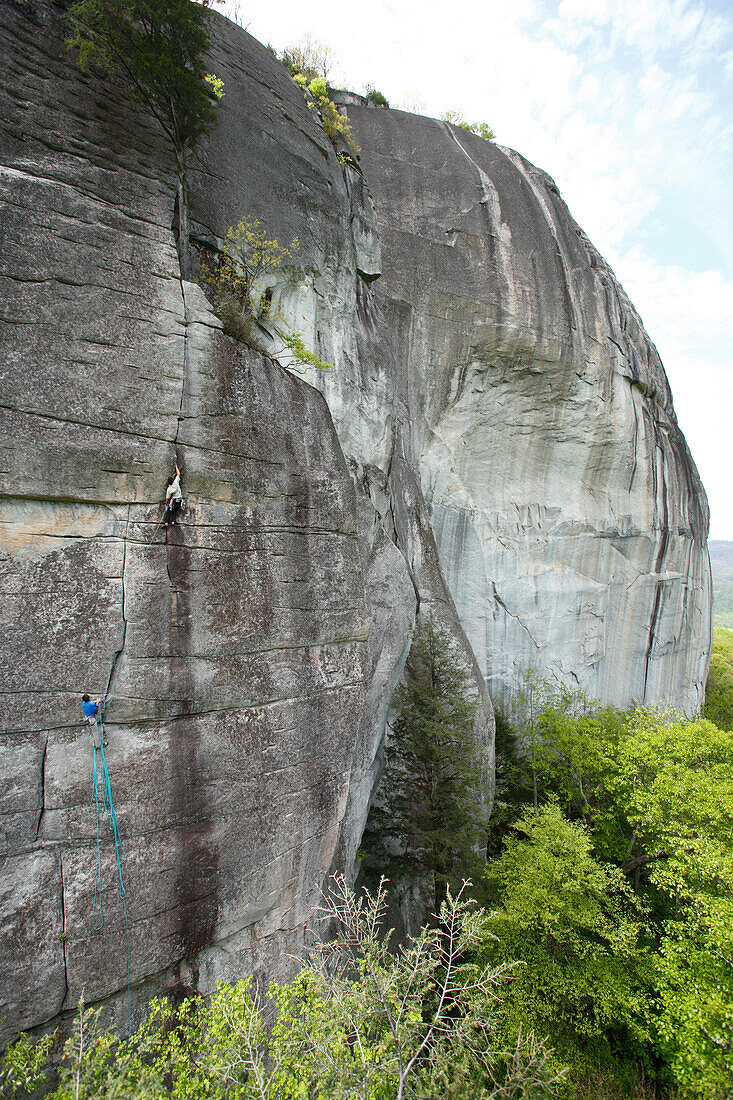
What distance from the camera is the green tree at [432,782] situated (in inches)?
421

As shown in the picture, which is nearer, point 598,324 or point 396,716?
point 396,716

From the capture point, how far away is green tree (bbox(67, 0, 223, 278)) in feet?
21.8

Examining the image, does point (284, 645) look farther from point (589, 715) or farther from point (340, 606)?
point (589, 715)

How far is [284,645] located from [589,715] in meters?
14.0

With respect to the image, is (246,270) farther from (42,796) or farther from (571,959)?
(571,959)

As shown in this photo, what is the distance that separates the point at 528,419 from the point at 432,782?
12418mm

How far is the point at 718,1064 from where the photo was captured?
6918mm

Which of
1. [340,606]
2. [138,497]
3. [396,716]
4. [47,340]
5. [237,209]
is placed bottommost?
[396,716]

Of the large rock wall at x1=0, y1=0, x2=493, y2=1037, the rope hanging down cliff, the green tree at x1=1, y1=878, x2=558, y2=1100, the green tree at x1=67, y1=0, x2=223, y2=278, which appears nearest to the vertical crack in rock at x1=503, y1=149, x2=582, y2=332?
the large rock wall at x1=0, y1=0, x2=493, y2=1037

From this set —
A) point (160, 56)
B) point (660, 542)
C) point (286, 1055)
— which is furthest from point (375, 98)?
point (286, 1055)

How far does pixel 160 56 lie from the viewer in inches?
277

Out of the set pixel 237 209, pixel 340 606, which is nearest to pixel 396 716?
pixel 340 606

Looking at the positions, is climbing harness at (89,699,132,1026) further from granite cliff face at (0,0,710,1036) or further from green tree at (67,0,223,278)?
green tree at (67,0,223,278)

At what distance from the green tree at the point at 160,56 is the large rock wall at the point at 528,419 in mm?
7762
